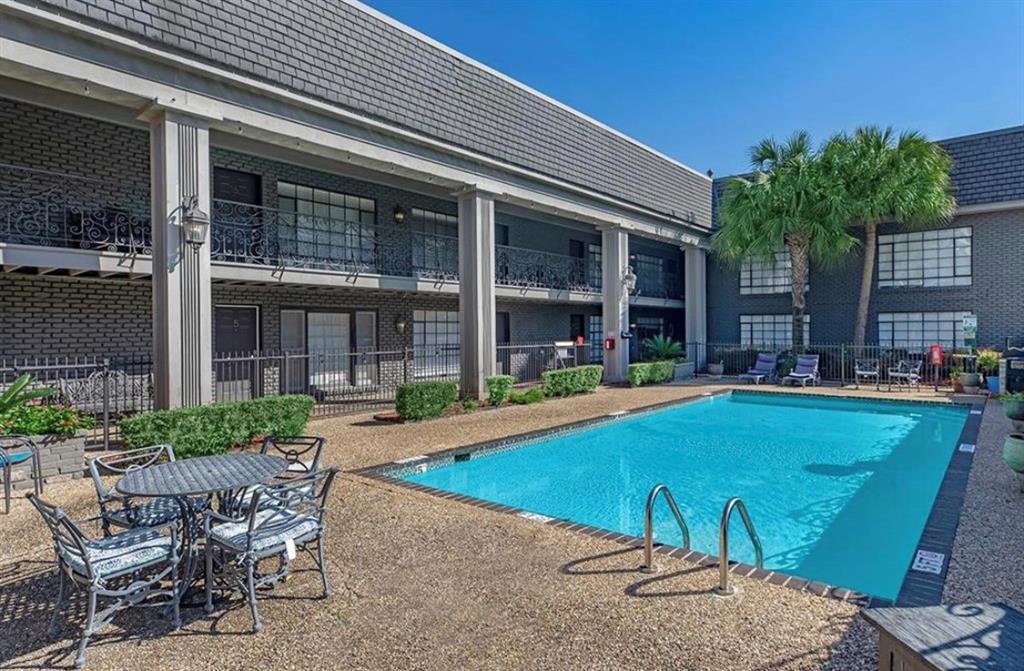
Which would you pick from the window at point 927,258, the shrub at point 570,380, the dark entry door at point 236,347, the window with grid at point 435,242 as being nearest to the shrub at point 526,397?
the shrub at point 570,380

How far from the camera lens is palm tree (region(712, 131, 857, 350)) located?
59.5 feet

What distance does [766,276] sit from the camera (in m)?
22.9

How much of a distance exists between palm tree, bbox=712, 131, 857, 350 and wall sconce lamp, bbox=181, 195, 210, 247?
16.4m

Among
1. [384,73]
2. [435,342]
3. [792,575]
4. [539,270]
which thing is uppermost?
[384,73]

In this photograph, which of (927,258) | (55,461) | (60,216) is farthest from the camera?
(927,258)

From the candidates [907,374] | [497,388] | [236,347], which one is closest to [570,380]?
[497,388]

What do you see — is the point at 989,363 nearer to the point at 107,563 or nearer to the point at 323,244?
the point at 323,244

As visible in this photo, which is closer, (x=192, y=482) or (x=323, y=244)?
(x=192, y=482)

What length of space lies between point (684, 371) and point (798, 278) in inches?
198

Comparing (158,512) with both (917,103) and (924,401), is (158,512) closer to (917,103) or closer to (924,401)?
(924,401)

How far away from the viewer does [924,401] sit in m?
14.0

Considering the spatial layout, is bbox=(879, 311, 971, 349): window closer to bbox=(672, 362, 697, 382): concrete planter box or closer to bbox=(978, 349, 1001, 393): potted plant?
bbox=(978, 349, 1001, 393): potted plant

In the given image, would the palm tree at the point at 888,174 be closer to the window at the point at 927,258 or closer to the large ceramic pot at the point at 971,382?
the window at the point at 927,258

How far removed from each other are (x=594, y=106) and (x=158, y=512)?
1915 centimetres
